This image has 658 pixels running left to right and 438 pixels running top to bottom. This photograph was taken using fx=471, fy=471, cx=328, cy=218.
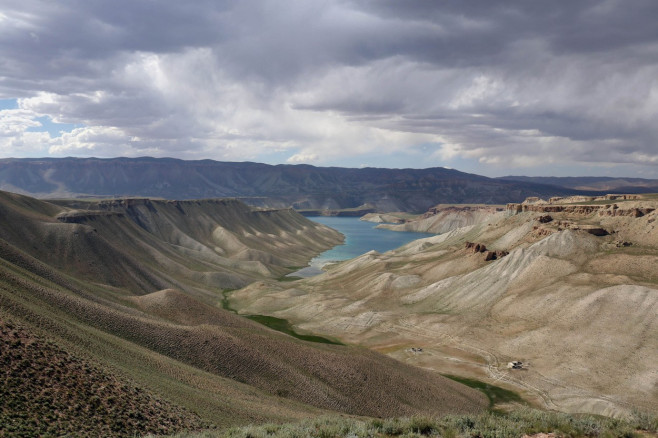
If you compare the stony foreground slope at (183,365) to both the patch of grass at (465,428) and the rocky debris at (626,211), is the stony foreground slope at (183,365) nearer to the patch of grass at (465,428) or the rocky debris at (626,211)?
the patch of grass at (465,428)

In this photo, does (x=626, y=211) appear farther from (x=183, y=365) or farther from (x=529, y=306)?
(x=183, y=365)

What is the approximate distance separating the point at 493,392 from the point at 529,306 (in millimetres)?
30124

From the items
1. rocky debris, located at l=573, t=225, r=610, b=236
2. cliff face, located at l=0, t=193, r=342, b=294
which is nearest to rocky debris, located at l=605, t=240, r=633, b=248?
rocky debris, located at l=573, t=225, r=610, b=236

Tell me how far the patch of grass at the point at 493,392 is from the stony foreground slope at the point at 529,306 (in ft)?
7.24

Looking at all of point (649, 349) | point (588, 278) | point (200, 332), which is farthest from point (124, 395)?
point (588, 278)

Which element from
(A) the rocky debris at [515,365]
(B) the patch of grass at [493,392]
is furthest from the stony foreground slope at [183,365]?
(A) the rocky debris at [515,365]

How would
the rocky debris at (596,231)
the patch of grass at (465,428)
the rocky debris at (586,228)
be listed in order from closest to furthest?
the patch of grass at (465,428) < the rocky debris at (596,231) < the rocky debris at (586,228)

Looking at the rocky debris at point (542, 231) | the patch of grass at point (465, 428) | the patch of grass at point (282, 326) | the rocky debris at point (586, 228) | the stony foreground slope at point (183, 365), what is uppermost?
the rocky debris at point (586, 228)

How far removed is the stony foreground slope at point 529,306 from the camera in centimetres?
6600

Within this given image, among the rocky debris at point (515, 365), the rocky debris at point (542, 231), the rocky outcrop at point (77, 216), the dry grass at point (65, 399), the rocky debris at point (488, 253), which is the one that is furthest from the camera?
the rocky outcrop at point (77, 216)

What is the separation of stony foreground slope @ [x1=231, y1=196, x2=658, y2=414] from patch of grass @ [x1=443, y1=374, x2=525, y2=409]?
2208mm

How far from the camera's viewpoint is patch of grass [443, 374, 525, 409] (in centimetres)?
6072

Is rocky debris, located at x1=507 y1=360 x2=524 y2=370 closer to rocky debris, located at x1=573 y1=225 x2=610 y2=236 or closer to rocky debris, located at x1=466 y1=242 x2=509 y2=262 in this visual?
rocky debris, located at x1=466 y1=242 x2=509 y2=262

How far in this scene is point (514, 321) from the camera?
8712 cm
